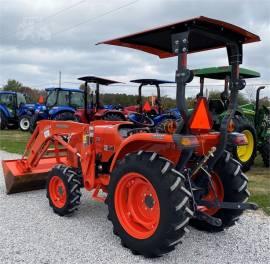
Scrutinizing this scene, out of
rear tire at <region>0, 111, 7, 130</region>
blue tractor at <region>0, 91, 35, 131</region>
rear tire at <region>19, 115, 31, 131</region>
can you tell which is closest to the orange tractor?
rear tire at <region>19, 115, 31, 131</region>

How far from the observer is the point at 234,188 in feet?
13.8

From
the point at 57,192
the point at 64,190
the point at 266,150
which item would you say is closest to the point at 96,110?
the point at 266,150

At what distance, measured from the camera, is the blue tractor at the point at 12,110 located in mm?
18573

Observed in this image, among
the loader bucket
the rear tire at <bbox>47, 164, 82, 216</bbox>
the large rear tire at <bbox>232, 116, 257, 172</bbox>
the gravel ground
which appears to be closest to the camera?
the gravel ground

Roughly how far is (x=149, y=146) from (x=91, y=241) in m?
1.16

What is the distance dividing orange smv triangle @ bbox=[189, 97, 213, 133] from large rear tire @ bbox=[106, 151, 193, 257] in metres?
0.42

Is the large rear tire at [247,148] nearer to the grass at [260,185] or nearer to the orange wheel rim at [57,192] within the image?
the grass at [260,185]

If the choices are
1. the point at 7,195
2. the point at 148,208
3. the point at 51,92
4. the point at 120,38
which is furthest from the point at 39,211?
the point at 51,92

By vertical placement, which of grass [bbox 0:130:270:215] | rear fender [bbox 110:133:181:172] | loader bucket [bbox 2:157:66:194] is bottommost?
grass [bbox 0:130:270:215]

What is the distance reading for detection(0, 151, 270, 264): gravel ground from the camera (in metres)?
3.68

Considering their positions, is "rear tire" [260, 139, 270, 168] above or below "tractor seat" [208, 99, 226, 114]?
below

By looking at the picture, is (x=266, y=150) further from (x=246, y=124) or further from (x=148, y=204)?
(x=148, y=204)

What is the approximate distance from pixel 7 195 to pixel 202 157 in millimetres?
3366

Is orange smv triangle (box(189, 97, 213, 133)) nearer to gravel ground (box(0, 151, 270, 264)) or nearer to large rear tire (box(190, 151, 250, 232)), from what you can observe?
large rear tire (box(190, 151, 250, 232))
